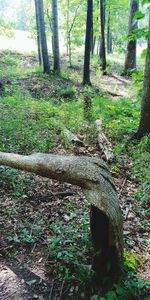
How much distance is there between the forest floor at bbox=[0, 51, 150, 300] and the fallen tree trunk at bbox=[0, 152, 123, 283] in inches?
10.1

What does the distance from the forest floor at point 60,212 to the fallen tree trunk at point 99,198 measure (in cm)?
26

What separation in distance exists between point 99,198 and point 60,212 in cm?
196

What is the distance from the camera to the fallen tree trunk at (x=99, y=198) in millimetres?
2648

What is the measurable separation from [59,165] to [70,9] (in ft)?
68.1

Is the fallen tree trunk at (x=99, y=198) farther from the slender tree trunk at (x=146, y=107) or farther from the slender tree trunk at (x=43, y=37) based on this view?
the slender tree trunk at (x=43, y=37)

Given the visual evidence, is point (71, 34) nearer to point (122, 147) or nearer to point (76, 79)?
point (76, 79)

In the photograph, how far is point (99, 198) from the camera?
259cm

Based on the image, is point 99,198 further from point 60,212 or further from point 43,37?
point 43,37

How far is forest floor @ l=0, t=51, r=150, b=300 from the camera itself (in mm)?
3064

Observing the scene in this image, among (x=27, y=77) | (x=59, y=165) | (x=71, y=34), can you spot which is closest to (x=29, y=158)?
(x=59, y=165)

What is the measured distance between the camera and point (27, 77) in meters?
14.3

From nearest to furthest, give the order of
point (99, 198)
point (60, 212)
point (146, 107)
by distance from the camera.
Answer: point (99, 198), point (60, 212), point (146, 107)

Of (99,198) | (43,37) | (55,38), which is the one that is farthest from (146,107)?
(55,38)

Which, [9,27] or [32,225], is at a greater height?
[9,27]
